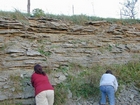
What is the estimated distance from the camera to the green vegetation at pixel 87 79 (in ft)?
22.2

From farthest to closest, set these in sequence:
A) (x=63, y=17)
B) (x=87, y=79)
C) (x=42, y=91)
→ (x=63, y=17), (x=87, y=79), (x=42, y=91)

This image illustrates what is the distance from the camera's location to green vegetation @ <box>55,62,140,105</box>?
6754 mm

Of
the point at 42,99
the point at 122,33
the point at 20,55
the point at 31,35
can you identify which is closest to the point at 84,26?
the point at 122,33

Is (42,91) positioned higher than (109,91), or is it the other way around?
(42,91)

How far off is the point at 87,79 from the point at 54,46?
4.98ft

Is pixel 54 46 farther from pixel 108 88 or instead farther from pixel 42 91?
pixel 42 91

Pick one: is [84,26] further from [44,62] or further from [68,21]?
[44,62]

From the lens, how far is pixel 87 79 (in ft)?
23.9

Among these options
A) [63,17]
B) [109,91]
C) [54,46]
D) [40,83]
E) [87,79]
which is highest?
[63,17]

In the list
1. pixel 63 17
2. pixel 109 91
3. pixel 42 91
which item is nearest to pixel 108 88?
pixel 109 91

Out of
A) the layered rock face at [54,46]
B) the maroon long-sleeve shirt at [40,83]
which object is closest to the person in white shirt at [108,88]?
the layered rock face at [54,46]

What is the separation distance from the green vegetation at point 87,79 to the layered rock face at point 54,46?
0.27 metres

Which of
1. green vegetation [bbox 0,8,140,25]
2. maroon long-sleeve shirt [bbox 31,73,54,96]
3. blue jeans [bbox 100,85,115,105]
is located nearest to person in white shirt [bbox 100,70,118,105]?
blue jeans [bbox 100,85,115,105]

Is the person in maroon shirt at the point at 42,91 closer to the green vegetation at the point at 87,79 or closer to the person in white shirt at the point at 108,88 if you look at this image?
the green vegetation at the point at 87,79
